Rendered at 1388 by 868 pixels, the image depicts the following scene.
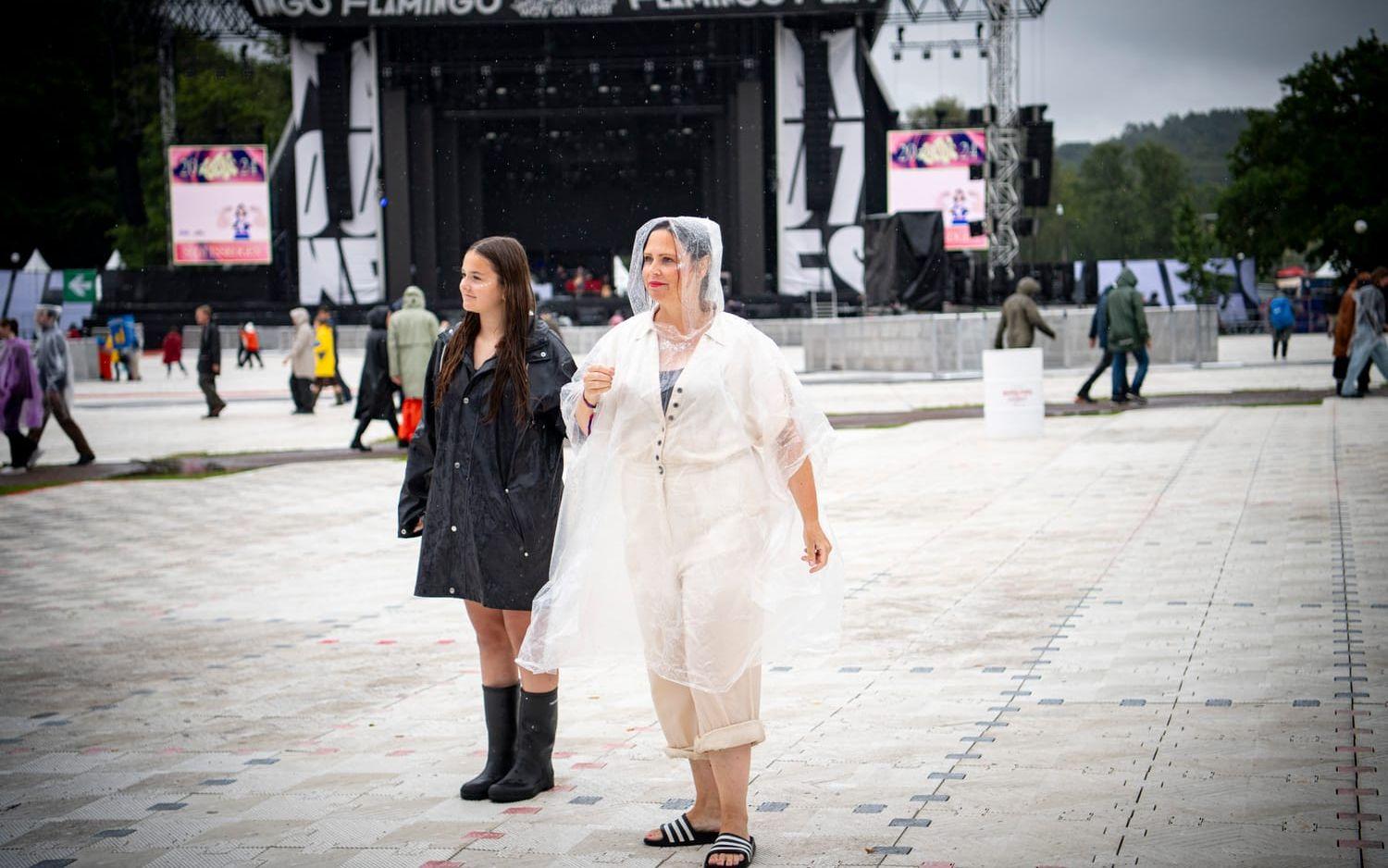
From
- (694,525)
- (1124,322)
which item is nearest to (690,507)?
(694,525)

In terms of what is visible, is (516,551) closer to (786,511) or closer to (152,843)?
(786,511)

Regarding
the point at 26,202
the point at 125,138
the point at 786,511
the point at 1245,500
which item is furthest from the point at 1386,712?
the point at 26,202

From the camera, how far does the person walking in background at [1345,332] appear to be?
17.8 m

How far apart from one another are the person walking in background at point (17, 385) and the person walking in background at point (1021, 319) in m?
9.62

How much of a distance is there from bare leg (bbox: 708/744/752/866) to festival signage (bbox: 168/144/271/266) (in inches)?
1666

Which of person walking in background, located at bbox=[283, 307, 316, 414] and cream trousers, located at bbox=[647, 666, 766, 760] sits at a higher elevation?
person walking in background, located at bbox=[283, 307, 316, 414]

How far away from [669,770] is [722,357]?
1.43 m

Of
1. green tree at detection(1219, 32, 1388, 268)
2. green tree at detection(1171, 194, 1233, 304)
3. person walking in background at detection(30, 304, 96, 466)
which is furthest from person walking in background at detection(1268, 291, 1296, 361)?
green tree at detection(1219, 32, 1388, 268)

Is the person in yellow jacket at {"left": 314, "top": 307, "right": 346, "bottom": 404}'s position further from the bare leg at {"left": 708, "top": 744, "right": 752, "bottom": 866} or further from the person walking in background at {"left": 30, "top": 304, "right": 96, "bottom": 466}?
the bare leg at {"left": 708, "top": 744, "right": 752, "bottom": 866}

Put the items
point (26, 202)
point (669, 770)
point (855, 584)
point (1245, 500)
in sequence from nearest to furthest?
point (669, 770), point (855, 584), point (1245, 500), point (26, 202)

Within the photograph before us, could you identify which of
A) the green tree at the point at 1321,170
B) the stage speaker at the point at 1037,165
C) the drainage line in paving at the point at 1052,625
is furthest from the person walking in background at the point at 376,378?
the green tree at the point at 1321,170

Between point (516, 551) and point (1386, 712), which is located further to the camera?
point (1386, 712)

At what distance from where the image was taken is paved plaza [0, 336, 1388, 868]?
161 inches

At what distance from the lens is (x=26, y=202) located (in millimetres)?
55281
